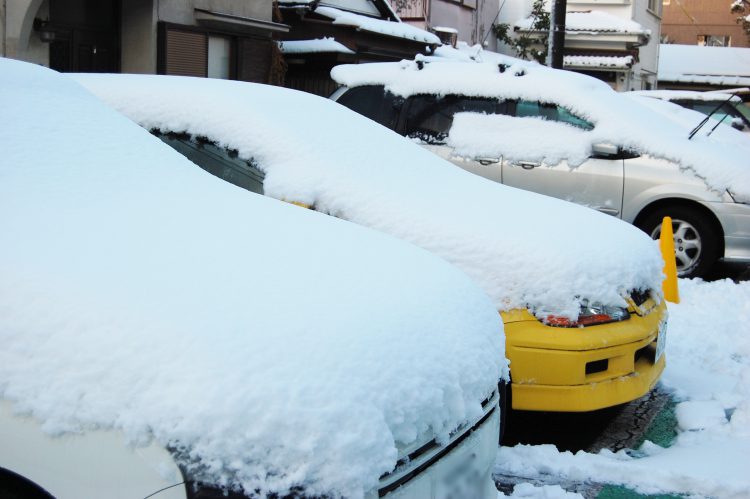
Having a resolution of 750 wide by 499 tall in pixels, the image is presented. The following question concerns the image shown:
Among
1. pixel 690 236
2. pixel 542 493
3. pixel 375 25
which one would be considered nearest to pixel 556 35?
pixel 375 25

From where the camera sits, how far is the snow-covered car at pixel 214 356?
1.84 m

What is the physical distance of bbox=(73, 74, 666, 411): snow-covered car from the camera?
3.62 meters

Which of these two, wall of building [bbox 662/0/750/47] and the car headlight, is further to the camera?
wall of building [bbox 662/0/750/47]

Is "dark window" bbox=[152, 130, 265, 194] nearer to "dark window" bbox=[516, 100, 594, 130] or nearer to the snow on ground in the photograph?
the snow on ground

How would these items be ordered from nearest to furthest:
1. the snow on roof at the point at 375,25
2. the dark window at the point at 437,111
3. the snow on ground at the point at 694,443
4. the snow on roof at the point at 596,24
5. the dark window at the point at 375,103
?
the snow on ground at the point at 694,443 → the dark window at the point at 437,111 → the dark window at the point at 375,103 → the snow on roof at the point at 375,25 → the snow on roof at the point at 596,24

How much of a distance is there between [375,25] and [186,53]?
4.82 meters

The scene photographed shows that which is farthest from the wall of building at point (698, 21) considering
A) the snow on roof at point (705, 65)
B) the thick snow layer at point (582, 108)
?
the thick snow layer at point (582, 108)

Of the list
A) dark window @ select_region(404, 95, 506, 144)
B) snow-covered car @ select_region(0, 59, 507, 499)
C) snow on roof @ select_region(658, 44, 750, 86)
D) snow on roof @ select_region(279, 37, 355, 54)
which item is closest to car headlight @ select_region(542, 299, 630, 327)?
snow-covered car @ select_region(0, 59, 507, 499)

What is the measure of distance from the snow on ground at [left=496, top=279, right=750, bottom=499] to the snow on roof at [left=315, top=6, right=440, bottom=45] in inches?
415

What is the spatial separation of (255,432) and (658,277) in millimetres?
2929

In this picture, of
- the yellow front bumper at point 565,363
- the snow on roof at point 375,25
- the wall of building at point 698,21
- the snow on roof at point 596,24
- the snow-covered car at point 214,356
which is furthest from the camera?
the wall of building at point 698,21

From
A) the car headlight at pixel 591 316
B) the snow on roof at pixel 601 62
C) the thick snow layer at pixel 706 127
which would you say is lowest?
the car headlight at pixel 591 316

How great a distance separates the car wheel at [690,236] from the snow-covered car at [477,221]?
3.14 m

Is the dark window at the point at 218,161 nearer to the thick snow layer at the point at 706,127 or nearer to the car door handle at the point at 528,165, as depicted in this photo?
the car door handle at the point at 528,165
